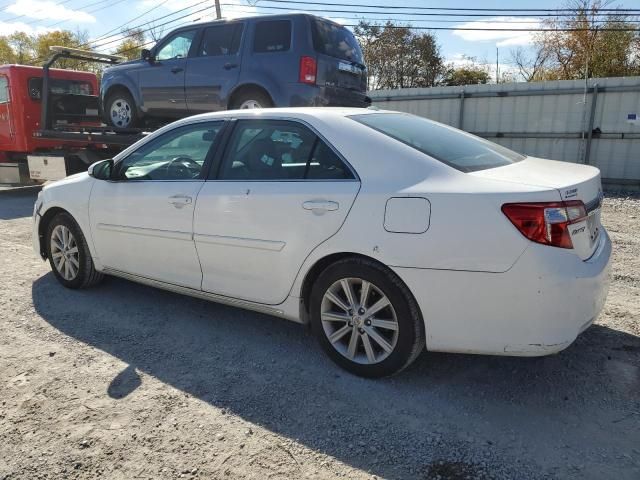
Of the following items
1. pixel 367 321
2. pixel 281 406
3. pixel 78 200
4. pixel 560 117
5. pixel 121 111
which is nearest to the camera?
pixel 281 406

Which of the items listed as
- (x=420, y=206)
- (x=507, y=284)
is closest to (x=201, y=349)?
(x=420, y=206)

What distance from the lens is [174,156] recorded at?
13.5 feet

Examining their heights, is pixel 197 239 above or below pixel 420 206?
below

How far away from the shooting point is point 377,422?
270cm

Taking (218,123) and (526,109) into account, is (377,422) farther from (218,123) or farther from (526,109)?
(526,109)

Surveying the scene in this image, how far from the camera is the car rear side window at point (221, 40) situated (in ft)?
25.0

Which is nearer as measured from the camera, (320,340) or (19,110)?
(320,340)

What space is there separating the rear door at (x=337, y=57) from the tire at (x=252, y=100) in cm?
78

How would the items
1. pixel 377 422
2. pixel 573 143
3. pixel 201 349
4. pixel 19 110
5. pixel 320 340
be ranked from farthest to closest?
pixel 573 143, pixel 19 110, pixel 201 349, pixel 320 340, pixel 377 422

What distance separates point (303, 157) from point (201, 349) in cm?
147

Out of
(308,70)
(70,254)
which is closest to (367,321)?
(70,254)

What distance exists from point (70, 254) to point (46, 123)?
633 centimetres

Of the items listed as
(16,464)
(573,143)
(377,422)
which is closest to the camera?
(16,464)

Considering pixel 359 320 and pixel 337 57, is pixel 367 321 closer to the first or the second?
pixel 359 320
